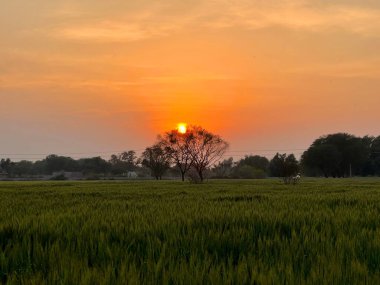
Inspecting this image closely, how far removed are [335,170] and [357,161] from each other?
679 centimetres

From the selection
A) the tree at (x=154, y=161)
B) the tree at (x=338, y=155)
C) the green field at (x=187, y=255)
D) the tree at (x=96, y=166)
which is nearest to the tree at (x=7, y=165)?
the tree at (x=96, y=166)

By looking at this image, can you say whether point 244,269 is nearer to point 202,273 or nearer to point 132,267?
point 202,273

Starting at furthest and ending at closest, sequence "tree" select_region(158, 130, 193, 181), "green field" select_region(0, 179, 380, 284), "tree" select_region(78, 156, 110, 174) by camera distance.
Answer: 1. "tree" select_region(78, 156, 110, 174)
2. "tree" select_region(158, 130, 193, 181)
3. "green field" select_region(0, 179, 380, 284)

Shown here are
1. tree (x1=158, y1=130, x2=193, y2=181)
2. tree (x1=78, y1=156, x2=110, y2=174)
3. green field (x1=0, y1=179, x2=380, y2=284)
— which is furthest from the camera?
tree (x1=78, y1=156, x2=110, y2=174)

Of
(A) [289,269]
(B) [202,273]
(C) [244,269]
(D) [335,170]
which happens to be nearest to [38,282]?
(B) [202,273]

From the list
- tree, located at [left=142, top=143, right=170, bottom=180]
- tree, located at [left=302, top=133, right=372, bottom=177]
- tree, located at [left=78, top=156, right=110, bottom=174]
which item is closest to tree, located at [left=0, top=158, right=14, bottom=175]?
tree, located at [left=78, top=156, right=110, bottom=174]

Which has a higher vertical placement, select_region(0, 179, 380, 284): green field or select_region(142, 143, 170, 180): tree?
select_region(142, 143, 170, 180): tree

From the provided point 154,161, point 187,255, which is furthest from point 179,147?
point 187,255

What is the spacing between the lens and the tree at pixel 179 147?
10256cm

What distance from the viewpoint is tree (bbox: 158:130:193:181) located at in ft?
336

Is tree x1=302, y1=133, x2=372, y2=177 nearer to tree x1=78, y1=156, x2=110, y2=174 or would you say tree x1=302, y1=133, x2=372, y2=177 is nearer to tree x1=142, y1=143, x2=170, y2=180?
tree x1=142, y1=143, x2=170, y2=180

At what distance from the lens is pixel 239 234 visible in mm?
5160

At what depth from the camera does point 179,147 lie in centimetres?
10456

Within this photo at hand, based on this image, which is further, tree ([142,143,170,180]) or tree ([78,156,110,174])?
tree ([78,156,110,174])
